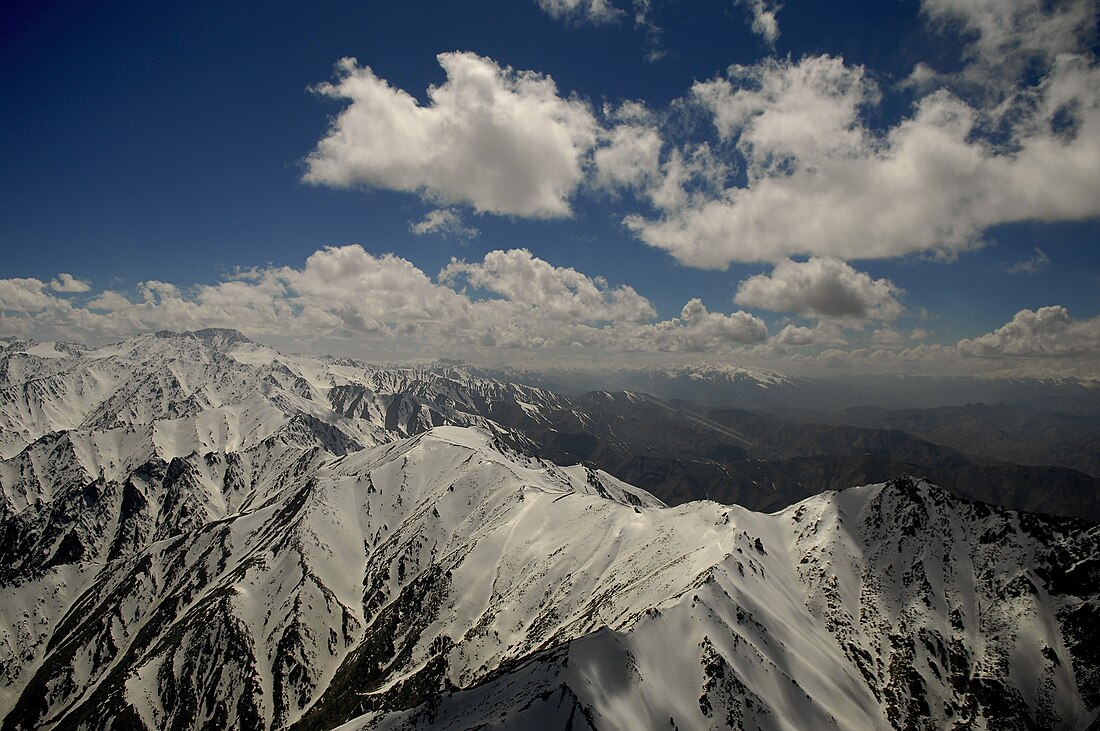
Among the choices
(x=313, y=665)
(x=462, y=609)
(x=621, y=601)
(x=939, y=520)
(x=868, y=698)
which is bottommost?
(x=313, y=665)

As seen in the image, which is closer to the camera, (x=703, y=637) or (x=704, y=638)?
(x=704, y=638)

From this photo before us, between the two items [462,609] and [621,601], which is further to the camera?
[462,609]

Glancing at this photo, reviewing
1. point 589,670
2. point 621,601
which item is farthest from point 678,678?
Answer: point 621,601

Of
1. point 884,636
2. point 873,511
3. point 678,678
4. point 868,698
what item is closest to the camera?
point 678,678

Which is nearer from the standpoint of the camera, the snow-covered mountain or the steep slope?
the snow-covered mountain

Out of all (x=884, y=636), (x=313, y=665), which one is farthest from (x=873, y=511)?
(x=313, y=665)

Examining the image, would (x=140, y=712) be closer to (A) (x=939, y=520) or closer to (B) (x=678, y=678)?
(B) (x=678, y=678)

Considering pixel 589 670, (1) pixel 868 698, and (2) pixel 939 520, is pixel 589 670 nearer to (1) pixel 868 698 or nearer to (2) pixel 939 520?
(1) pixel 868 698

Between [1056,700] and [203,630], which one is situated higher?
[1056,700]

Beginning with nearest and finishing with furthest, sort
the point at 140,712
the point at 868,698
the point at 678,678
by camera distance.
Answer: the point at 678,678 → the point at 868,698 → the point at 140,712

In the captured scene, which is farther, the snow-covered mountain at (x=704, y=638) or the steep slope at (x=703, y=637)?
the steep slope at (x=703, y=637)
